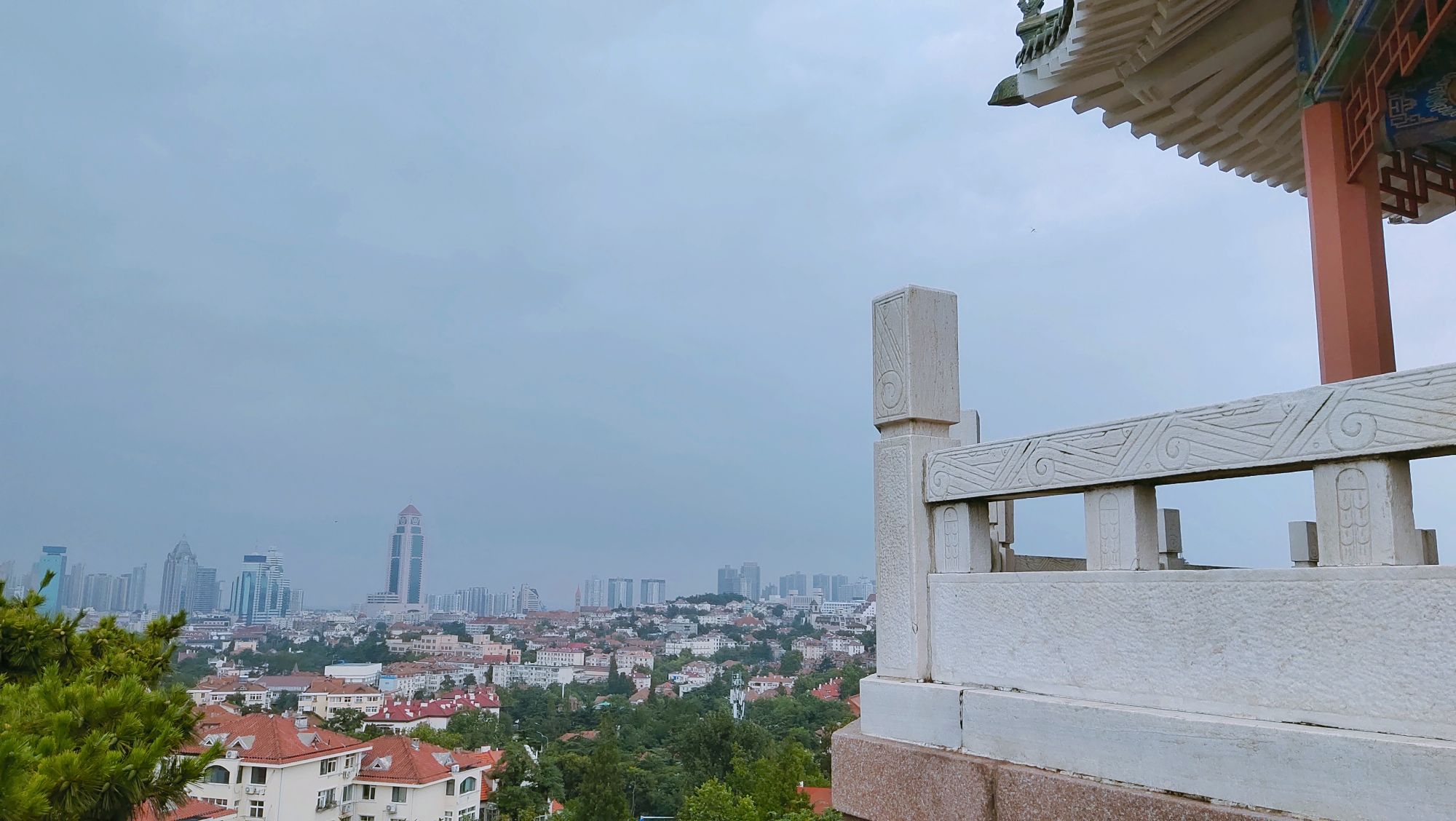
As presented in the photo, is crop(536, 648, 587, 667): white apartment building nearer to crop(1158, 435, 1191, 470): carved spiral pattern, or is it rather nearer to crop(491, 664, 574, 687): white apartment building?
crop(491, 664, 574, 687): white apartment building

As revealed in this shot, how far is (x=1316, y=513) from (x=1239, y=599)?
11.6 inches

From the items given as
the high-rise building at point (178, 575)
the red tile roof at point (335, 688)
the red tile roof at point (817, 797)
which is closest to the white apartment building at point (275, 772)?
the red tile roof at point (817, 797)

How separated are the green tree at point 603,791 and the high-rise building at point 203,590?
160 meters

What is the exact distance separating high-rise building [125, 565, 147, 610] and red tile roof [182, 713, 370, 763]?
13729cm

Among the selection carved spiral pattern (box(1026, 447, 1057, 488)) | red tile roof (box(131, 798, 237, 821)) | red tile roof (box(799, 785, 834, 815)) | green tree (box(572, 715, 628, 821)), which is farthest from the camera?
green tree (box(572, 715, 628, 821))

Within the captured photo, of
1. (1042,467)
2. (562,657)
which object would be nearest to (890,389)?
(1042,467)

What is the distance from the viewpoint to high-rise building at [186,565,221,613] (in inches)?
6909

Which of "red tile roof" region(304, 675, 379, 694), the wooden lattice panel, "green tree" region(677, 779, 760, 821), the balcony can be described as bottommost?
"red tile roof" region(304, 675, 379, 694)

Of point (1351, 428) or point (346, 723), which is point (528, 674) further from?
point (1351, 428)

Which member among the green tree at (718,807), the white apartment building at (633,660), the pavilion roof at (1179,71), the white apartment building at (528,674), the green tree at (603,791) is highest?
the pavilion roof at (1179,71)

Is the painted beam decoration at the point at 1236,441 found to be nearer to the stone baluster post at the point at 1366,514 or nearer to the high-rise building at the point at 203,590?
the stone baluster post at the point at 1366,514

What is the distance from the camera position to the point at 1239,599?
239 centimetres

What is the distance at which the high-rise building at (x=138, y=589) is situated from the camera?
149 meters

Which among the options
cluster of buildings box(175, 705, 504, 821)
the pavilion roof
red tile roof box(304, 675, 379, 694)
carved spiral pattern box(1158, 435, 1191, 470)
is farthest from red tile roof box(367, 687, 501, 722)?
carved spiral pattern box(1158, 435, 1191, 470)
